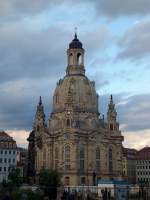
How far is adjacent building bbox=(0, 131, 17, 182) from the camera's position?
124 metres

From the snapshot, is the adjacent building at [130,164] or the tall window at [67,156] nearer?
the tall window at [67,156]

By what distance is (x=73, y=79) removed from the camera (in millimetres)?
130000

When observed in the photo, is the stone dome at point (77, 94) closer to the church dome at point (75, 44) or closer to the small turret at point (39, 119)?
the small turret at point (39, 119)

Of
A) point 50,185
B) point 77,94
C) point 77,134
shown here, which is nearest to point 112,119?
point 77,94

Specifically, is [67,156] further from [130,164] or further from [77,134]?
[130,164]

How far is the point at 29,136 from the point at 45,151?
1037cm

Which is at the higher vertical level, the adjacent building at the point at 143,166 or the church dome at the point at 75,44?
the church dome at the point at 75,44

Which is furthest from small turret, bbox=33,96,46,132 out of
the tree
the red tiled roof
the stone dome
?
the tree

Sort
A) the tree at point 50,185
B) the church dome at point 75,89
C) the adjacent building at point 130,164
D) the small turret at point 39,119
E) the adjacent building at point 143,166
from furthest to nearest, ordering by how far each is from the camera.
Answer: the adjacent building at point 130,164, the adjacent building at point 143,166, the small turret at point 39,119, the church dome at point 75,89, the tree at point 50,185

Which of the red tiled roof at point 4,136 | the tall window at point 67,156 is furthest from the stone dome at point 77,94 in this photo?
the red tiled roof at point 4,136

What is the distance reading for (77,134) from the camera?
11869 cm

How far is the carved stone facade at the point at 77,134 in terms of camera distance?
11800cm

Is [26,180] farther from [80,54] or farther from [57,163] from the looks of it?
[80,54]

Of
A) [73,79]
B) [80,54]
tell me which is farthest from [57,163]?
[80,54]
